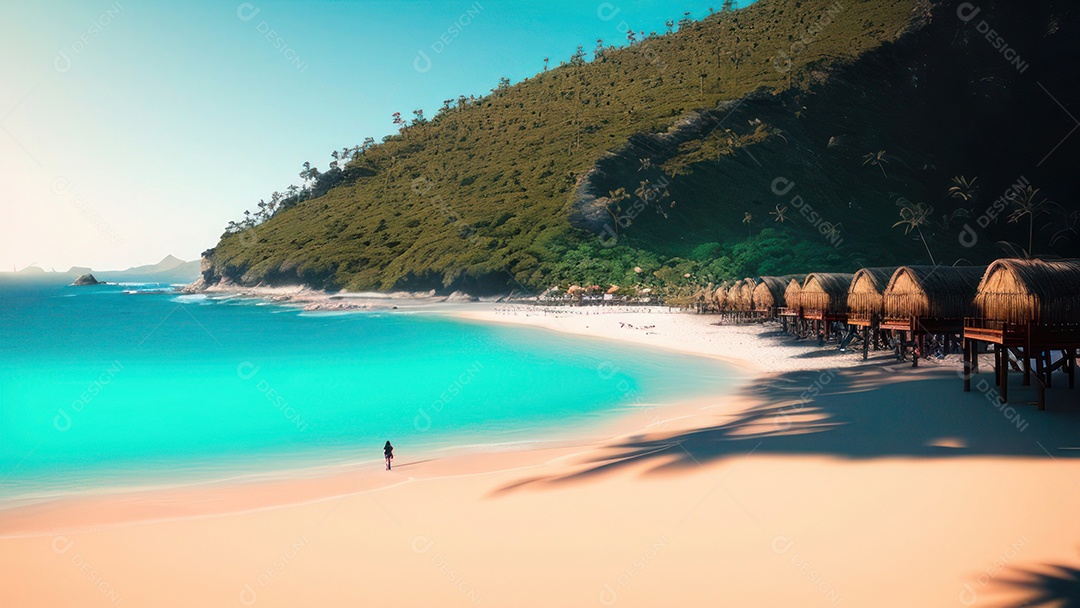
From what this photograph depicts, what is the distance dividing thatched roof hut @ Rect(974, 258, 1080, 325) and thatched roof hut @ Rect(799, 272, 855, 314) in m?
16.1

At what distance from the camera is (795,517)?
1212cm

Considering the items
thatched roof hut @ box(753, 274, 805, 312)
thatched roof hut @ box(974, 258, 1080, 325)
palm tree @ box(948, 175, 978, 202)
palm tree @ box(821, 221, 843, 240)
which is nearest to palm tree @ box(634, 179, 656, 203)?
palm tree @ box(821, 221, 843, 240)

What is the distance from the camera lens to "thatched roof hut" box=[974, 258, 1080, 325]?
1878 centimetres

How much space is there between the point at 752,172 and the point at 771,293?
3550 inches

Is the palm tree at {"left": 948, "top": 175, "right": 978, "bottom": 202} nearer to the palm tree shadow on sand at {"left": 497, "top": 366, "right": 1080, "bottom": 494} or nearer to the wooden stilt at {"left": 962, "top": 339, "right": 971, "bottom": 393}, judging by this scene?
the wooden stilt at {"left": 962, "top": 339, "right": 971, "bottom": 393}

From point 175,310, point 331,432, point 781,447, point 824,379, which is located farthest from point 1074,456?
point 175,310

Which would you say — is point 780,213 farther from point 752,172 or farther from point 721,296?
point 721,296

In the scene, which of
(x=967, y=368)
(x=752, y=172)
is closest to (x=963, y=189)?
(x=752, y=172)

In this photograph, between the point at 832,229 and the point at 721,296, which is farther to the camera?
the point at 832,229

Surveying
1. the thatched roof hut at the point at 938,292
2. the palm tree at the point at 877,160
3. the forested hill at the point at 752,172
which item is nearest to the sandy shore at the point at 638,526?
the thatched roof hut at the point at 938,292

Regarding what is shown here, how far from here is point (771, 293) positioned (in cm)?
5003

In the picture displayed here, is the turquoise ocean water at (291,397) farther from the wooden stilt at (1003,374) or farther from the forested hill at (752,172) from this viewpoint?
the forested hill at (752,172)

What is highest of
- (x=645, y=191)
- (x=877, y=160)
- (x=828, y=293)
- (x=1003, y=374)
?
(x=877, y=160)

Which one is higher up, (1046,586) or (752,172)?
(752,172)
